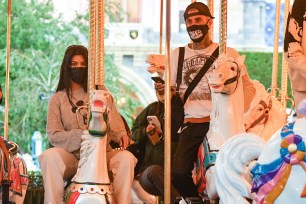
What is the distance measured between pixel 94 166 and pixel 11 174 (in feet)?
2.15

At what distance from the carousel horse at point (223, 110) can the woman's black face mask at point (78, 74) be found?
46.8 inches

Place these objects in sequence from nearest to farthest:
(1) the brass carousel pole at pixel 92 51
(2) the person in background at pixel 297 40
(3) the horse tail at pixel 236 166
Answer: (3) the horse tail at pixel 236 166 < (2) the person in background at pixel 297 40 < (1) the brass carousel pole at pixel 92 51

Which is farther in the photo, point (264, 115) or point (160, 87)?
point (264, 115)

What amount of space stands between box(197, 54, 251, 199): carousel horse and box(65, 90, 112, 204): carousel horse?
2.23 feet

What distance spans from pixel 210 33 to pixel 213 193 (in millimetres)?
1717

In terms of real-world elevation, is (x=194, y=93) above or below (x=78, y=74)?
below

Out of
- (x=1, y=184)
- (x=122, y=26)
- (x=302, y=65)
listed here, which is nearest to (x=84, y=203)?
(x=1, y=184)

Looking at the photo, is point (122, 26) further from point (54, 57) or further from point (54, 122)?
point (54, 122)

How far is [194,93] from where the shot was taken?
27.9 feet

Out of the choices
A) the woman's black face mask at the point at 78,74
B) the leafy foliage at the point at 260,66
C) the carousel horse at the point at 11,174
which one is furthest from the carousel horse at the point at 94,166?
the leafy foliage at the point at 260,66

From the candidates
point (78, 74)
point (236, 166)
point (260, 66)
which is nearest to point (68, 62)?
point (78, 74)

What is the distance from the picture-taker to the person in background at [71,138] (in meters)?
8.36

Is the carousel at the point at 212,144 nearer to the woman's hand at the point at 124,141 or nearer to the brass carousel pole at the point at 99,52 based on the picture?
the brass carousel pole at the point at 99,52

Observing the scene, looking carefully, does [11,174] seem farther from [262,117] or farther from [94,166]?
[262,117]
